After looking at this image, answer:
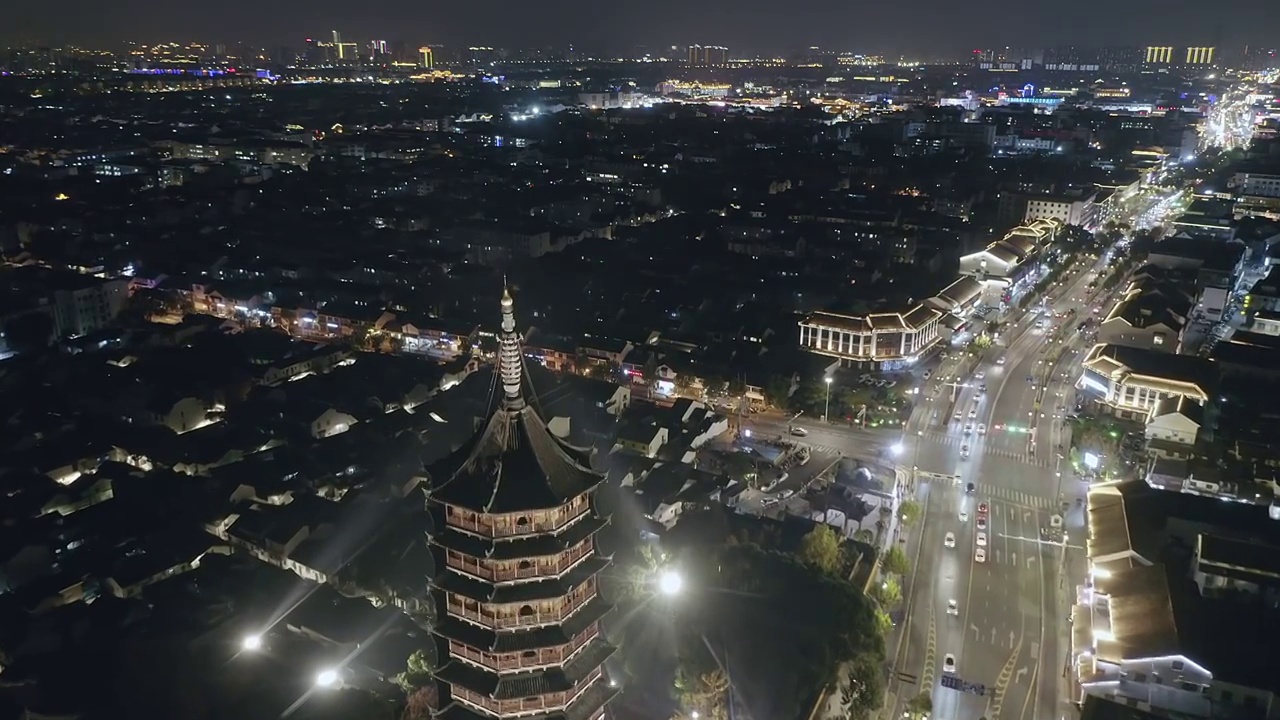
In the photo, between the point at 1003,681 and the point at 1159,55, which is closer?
the point at 1003,681

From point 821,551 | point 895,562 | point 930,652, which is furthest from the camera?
point 895,562

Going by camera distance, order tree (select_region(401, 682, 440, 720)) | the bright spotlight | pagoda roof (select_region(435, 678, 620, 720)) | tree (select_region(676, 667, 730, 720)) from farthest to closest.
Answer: the bright spotlight → tree (select_region(676, 667, 730, 720)) → tree (select_region(401, 682, 440, 720)) → pagoda roof (select_region(435, 678, 620, 720))

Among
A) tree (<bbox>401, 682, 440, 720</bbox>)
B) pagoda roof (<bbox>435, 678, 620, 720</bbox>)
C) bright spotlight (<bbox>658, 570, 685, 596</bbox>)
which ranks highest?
pagoda roof (<bbox>435, 678, 620, 720</bbox>)

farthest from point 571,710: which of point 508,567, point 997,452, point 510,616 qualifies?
point 997,452

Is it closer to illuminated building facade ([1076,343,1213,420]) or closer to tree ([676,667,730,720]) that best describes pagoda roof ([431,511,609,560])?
tree ([676,667,730,720])

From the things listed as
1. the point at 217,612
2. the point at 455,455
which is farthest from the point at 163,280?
the point at 455,455

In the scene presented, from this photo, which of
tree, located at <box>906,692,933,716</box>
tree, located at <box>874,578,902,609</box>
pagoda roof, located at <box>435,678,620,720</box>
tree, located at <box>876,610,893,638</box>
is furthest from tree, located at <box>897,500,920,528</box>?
pagoda roof, located at <box>435,678,620,720</box>

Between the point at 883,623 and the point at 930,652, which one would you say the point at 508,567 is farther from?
the point at 930,652

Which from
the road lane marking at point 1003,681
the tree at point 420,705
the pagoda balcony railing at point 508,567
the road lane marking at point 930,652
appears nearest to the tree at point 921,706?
the road lane marking at point 930,652
